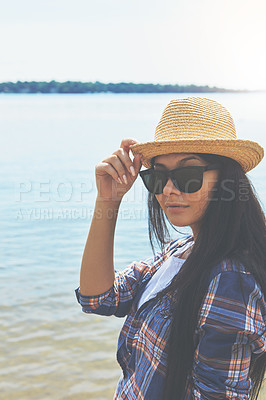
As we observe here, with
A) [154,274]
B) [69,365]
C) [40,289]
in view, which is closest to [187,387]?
[154,274]

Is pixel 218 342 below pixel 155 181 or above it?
below

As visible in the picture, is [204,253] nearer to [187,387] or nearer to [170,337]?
[170,337]

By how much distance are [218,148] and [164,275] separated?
52 centimetres

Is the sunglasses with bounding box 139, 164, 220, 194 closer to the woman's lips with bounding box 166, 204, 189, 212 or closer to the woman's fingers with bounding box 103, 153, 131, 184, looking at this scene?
the woman's lips with bounding box 166, 204, 189, 212

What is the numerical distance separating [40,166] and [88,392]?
42.8 feet

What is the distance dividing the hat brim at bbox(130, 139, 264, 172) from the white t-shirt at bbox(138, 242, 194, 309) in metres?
0.37

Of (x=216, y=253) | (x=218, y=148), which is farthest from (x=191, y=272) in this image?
(x=218, y=148)

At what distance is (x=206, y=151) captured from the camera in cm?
188

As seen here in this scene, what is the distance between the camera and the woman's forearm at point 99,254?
2.09 meters

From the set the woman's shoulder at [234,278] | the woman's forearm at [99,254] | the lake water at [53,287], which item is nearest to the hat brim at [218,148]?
the woman's forearm at [99,254]

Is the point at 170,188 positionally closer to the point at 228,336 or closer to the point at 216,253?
the point at 216,253

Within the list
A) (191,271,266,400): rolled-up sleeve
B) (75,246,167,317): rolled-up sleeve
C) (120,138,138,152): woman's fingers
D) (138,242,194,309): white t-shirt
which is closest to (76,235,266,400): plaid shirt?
(191,271,266,400): rolled-up sleeve

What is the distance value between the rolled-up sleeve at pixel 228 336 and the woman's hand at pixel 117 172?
65cm

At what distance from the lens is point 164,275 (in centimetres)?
199
